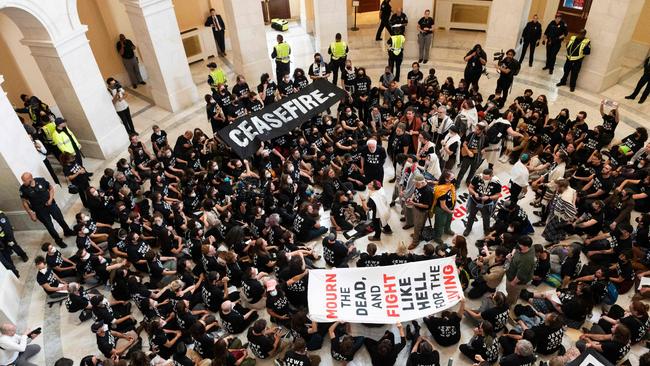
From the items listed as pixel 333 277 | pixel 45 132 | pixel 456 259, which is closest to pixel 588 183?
pixel 456 259

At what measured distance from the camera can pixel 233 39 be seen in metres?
16.0

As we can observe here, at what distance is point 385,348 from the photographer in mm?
6652

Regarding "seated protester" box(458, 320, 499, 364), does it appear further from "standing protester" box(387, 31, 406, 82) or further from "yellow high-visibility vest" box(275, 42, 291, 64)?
"yellow high-visibility vest" box(275, 42, 291, 64)

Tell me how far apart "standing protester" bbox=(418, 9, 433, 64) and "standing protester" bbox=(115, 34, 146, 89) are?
9.67 m

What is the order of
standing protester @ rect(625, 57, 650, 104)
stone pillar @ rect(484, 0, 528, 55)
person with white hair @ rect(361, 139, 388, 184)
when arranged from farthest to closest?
stone pillar @ rect(484, 0, 528, 55)
standing protester @ rect(625, 57, 650, 104)
person with white hair @ rect(361, 139, 388, 184)

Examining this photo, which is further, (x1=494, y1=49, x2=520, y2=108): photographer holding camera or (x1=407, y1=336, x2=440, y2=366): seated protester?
(x1=494, y1=49, x2=520, y2=108): photographer holding camera

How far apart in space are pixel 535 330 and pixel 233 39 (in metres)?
12.9

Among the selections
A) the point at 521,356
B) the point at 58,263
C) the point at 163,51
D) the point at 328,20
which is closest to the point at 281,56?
the point at 328,20

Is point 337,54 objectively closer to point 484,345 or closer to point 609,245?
point 609,245

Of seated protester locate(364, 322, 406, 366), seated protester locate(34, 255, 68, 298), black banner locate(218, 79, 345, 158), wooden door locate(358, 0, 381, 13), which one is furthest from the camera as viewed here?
wooden door locate(358, 0, 381, 13)

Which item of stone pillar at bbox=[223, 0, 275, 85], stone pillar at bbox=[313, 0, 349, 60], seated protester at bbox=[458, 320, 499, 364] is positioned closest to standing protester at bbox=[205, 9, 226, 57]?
stone pillar at bbox=[223, 0, 275, 85]

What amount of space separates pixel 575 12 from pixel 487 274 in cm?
1329

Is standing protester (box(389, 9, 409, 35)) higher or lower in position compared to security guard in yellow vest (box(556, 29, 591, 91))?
higher

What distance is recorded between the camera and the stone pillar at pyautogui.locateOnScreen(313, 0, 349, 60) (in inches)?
634
